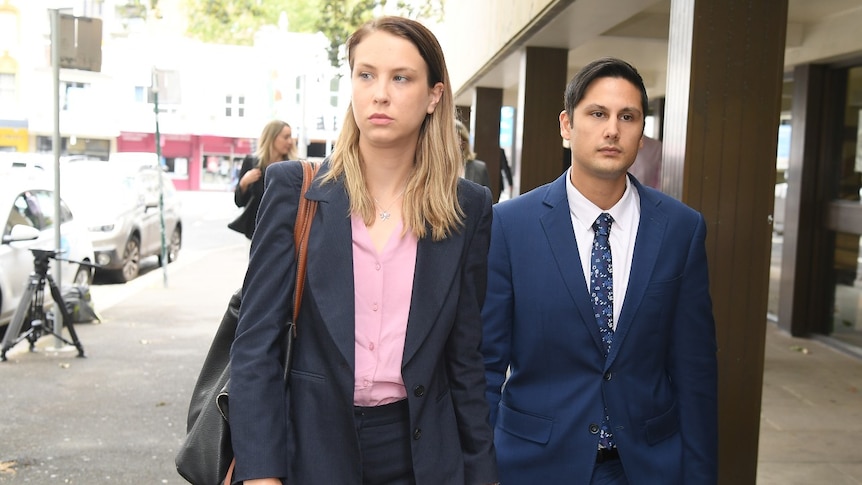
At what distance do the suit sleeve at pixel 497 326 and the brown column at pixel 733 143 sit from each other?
1.64 metres

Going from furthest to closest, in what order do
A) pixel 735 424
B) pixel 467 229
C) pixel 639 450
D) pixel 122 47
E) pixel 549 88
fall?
pixel 122 47 → pixel 549 88 → pixel 735 424 → pixel 639 450 → pixel 467 229

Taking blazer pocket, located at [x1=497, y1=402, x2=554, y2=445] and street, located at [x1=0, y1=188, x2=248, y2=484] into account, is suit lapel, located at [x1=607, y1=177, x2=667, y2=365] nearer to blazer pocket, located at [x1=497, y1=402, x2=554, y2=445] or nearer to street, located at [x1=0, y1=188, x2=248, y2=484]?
blazer pocket, located at [x1=497, y1=402, x2=554, y2=445]

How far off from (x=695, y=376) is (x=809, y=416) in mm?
5727

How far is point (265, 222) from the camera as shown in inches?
93.6

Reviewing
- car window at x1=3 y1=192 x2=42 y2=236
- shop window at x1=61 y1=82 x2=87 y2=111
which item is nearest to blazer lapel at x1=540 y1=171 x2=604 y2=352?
car window at x1=3 y1=192 x2=42 y2=236

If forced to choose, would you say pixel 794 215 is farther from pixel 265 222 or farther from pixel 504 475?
pixel 265 222

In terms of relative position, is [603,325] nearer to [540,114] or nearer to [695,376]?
[695,376]

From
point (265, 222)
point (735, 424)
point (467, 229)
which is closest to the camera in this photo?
point (265, 222)

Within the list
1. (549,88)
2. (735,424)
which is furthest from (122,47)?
(735,424)

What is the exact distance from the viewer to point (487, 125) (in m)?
16.8

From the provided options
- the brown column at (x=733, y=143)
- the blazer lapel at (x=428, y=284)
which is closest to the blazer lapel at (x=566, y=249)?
the blazer lapel at (x=428, y=284)

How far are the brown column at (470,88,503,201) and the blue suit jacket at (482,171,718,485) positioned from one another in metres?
13.3

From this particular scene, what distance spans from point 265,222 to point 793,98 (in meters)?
10.1

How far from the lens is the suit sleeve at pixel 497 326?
2947mm
